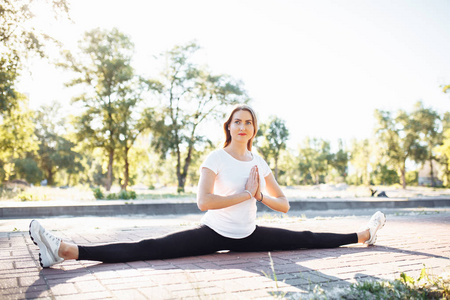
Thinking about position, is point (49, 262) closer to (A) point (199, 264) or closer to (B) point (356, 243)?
(A) point (199, 264)

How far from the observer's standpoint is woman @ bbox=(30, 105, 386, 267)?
363 centimetres

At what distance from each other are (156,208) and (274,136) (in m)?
57.9

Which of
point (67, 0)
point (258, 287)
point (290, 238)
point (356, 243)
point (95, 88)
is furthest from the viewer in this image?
point (95, 88)

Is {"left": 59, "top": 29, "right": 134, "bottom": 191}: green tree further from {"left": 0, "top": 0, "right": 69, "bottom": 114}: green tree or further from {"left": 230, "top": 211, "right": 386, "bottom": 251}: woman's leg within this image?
{"left": 230, "top": 211, "right": 386, "bottom": 251}: woman's leg

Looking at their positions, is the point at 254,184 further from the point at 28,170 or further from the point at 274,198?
the point at 28,170

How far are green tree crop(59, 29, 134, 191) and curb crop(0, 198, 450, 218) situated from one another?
18505mm

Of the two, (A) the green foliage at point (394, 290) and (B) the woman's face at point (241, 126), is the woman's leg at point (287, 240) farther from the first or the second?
(A) the green foliage at point (394, 290)

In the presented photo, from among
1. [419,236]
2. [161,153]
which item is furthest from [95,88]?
[419,236]

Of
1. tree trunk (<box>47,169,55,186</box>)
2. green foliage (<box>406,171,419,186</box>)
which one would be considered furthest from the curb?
green foliage (<box>406,171,419,186</box>)

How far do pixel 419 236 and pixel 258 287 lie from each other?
157 inches

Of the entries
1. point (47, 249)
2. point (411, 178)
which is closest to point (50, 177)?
point (47, 249)

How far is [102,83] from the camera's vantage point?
30719 millimetres

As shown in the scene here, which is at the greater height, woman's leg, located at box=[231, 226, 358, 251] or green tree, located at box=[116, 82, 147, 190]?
green tree, located at box=[116, 82, 147, 190]

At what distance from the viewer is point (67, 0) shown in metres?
12.9
